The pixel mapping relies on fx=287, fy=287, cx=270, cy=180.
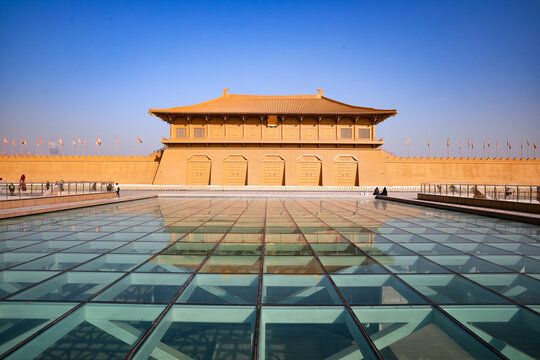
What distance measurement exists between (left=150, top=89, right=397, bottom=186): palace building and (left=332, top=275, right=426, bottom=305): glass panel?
27454 mm

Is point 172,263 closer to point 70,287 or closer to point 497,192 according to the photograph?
point 70,287

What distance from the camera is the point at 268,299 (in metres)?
2.93

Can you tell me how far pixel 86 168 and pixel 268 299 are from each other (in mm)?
37709

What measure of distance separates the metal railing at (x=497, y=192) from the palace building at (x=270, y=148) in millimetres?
15642

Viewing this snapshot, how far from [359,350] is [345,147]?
31070 mm

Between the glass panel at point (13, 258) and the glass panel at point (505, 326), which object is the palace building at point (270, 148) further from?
the glass panel at point (505, 326)

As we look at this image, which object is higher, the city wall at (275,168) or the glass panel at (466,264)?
the city wall at (275,168)

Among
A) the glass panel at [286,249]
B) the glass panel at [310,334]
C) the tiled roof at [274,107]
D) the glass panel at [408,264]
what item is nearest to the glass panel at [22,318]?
the glass panel at [310,334]

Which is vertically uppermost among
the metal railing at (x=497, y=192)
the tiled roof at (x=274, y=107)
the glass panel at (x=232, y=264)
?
the tiled roof at (x=274, y=107)

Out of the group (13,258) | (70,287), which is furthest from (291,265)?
(13,258)

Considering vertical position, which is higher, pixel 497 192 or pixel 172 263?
pixel 497 192

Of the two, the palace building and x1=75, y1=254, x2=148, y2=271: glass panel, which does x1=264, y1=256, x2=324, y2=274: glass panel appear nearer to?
x1=75, y1=254, x2=148, y2=271: glass panel

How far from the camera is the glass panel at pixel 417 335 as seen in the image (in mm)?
2111

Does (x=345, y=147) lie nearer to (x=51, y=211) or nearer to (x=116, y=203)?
(x=116, y=203)
